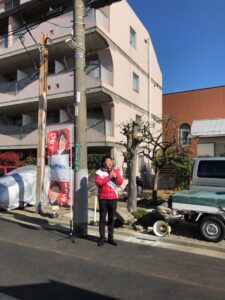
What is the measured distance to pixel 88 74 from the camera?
1850 centimetres

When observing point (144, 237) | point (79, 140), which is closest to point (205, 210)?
point (144, 237)

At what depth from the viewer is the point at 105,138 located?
17.7 m

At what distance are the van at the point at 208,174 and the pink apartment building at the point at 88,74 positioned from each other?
8076 mm

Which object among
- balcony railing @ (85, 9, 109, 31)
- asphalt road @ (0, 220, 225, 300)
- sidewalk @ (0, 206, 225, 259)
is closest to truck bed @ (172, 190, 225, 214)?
sidewalk @ (0, 206, 225, 259)

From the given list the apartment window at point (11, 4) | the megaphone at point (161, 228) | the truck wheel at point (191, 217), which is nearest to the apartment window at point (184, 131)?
the apartment window at point (11, 4)

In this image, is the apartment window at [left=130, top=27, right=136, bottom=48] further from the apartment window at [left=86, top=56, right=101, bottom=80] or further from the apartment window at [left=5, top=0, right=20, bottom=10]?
the apartment window at [left=5, top=0, right=20, bottom=10]

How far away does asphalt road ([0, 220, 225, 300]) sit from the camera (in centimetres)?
454

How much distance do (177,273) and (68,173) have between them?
20.3ft

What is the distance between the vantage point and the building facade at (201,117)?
22469mm

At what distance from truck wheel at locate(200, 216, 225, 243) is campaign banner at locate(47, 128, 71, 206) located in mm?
4938

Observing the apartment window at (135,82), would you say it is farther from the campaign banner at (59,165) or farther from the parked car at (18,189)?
the campaign banner at (59,165)

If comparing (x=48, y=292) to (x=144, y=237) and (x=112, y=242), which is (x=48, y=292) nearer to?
(x=112, y=242)

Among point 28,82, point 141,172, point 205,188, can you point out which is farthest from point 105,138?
point 205,188

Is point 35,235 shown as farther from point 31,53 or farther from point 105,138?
point 31,53
